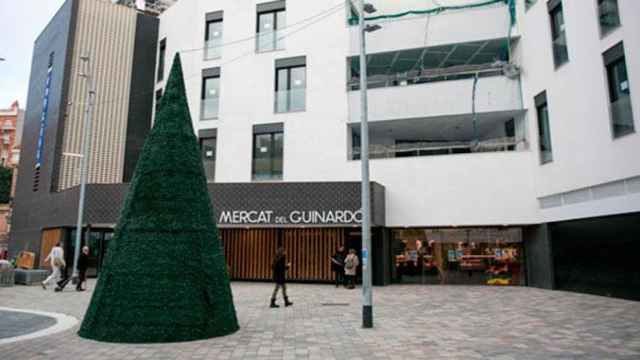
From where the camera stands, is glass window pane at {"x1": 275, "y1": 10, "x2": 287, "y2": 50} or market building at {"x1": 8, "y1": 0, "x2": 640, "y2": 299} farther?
glass window pane at {"x1": 275, "y1": 10, "x2": 287, "y2": 50}

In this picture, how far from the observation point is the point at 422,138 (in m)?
22.2

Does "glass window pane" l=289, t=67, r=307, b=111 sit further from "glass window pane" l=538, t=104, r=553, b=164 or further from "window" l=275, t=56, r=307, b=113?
"glass window pane" l=538, t=104, r=553, b=164

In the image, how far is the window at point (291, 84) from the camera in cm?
2064

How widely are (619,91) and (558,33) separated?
4127 mm

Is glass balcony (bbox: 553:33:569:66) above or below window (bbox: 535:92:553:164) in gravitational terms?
above

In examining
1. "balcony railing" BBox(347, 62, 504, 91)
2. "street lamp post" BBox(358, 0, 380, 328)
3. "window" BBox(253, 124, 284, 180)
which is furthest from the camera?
"window" BBox(253, 124, 284, 180)

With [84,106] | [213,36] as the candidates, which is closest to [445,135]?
[213,36]

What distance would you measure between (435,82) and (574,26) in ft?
19.4

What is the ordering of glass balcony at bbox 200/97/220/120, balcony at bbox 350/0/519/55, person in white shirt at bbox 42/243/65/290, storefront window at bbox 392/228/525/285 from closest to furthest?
person in white shirt at bbox 42/243/65/290 < storefront window at bbox 392/228/525/285 < balcony at bbox 350/0/519/55 < glass balcony at bbox 200/97/220/120

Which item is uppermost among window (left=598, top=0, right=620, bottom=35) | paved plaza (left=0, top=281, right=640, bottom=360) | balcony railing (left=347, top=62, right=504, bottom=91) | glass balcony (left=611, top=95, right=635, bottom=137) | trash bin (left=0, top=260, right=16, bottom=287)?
balcony railing (left=347, top=62, right=504, bottom=91)

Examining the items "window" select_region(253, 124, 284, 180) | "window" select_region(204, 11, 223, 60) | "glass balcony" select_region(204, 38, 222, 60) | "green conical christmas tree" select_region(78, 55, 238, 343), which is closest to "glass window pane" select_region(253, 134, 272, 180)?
"window" select_region(253, 124, 284, 180)

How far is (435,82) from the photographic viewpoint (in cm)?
1942

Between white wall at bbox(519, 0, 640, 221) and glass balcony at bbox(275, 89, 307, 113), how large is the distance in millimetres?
9712

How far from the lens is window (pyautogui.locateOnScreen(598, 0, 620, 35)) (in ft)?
41.6
